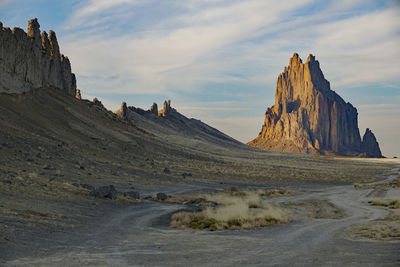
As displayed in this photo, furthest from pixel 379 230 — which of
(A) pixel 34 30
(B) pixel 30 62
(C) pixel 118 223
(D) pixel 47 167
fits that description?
(A) pixel 34 30

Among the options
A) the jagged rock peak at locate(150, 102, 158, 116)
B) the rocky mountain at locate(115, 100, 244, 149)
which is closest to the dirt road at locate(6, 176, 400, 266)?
the rocky mountain at locate(115, 100, 244, 149)

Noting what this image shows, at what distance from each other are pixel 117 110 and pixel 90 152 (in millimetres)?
97801

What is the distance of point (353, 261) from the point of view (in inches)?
434

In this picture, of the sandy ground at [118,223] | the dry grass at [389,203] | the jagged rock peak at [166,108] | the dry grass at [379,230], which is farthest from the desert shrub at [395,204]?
the jagged rock peak at [166,108]

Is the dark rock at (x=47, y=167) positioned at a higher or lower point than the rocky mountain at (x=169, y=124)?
lower

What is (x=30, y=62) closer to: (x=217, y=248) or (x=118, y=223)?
(x=118, y=223)

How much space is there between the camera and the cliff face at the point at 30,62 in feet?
205

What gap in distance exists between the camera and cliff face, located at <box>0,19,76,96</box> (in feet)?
205

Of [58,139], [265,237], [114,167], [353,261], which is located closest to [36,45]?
[58,139]

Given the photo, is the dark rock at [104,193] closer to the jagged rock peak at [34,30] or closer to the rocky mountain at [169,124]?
the jagged rock peak at [34,30]

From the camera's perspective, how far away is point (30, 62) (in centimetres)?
7019

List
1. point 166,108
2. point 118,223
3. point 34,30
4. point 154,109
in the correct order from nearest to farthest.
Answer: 1. point 118,223
2. point 34,30
3. point 154,109
4. point 166,108

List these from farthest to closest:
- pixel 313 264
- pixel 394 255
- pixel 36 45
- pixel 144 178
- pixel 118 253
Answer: pixel 36 45
pixel 144 178
pixel 118 253
pixel 394 255
pixel 313 264

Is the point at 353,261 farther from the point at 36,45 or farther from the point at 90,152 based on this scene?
the point at 36,45
